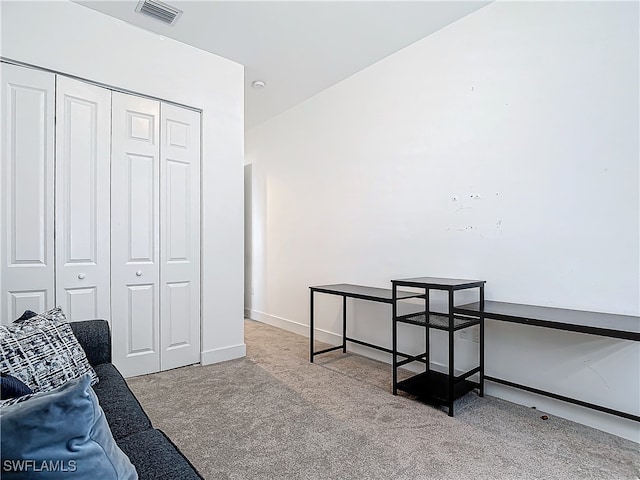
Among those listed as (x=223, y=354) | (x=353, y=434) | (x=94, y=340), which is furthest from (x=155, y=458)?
(x=223, y=354)

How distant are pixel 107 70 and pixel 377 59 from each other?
2200mm

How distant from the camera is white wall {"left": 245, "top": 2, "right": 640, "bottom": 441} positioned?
6.83ft

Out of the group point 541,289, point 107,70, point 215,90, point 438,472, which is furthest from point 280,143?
point 438,472

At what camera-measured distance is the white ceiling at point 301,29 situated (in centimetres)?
267

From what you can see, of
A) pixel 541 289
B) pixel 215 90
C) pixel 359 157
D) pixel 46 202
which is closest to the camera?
pixel 541 289

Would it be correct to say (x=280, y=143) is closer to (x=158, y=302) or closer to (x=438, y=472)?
(x=158, y=302)

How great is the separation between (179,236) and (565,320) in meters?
2.74

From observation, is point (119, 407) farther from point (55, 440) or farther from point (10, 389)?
point (55, 440)

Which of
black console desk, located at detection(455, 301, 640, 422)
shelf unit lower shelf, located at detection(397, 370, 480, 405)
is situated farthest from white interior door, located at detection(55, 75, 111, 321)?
black console desk, located at detection(455, 301, 640, 422)

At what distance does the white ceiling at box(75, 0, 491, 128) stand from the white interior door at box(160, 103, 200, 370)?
2.09 ft

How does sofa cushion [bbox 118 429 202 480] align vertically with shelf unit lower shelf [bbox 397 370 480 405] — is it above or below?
above

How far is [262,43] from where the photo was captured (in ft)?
10.3

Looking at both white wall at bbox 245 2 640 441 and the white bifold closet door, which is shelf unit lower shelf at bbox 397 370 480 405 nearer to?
white wall at bbox 245 2 640 441

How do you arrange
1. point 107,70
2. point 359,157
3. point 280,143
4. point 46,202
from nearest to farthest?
point 46,202, point 107,70, point 359,157, point 280,143
